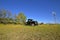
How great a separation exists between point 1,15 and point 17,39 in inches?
938

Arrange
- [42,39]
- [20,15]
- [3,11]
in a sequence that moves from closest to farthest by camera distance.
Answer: [42,39] → [3,11] → [20,15]

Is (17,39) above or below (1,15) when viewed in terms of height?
below

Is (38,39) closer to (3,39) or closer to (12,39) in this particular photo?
(12,39)

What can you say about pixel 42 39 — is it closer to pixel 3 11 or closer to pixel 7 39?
pixel 7 39

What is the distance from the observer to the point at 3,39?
30.9 ft

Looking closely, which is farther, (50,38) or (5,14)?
(5,14)

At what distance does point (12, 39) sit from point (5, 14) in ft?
78.8

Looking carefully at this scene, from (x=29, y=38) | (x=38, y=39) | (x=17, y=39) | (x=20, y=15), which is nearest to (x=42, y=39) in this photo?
(x=38, y=39)

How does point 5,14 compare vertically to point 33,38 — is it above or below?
above

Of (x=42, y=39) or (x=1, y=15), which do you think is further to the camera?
(x=1, y=15)

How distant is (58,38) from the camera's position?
29.5 ft

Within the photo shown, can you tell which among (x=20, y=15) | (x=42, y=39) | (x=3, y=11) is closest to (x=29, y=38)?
(x=42, y=39)

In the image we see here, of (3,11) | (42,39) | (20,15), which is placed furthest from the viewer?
(20,15)

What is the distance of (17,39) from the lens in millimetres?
9281
